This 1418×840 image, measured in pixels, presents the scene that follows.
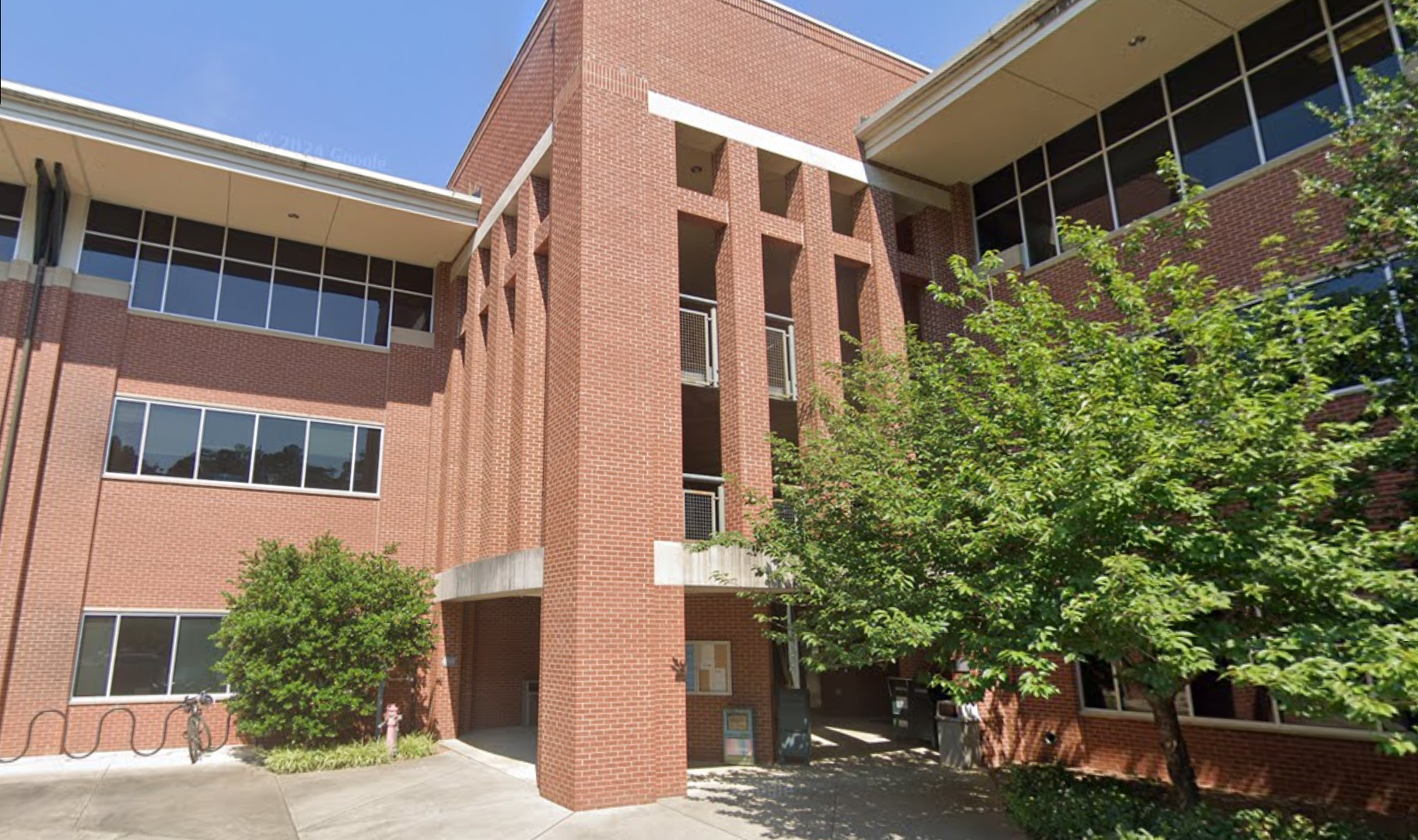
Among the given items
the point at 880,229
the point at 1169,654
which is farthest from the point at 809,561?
the point at 880,229

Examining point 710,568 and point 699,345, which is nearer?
point 710,568

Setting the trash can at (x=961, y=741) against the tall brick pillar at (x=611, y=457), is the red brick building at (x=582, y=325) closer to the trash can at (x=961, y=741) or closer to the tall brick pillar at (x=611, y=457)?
the tall brick pillar at (x=611, y=457)

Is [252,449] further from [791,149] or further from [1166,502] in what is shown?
[1166,502]

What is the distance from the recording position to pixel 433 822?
1035 cm

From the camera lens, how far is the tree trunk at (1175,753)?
8805 millimetres

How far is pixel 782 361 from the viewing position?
1559cm

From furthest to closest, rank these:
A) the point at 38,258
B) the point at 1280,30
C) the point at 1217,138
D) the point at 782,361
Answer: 1. the point at 38,258
2. the point at 782,361
3. the point at 1217,138
4. the point at 1280,30

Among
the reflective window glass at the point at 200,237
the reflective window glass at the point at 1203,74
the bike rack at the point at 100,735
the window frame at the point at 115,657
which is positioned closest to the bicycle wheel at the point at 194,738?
the bike rack at the point at 100,735

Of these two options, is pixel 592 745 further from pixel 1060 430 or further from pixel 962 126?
pixel 962 126

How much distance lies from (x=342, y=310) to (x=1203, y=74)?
18667 millimetres

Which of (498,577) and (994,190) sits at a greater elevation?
(994,190)

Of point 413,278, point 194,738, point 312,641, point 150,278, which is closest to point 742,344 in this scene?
point 312,641

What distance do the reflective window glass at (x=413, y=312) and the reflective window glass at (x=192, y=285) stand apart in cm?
394

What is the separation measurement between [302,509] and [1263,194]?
1941cm
